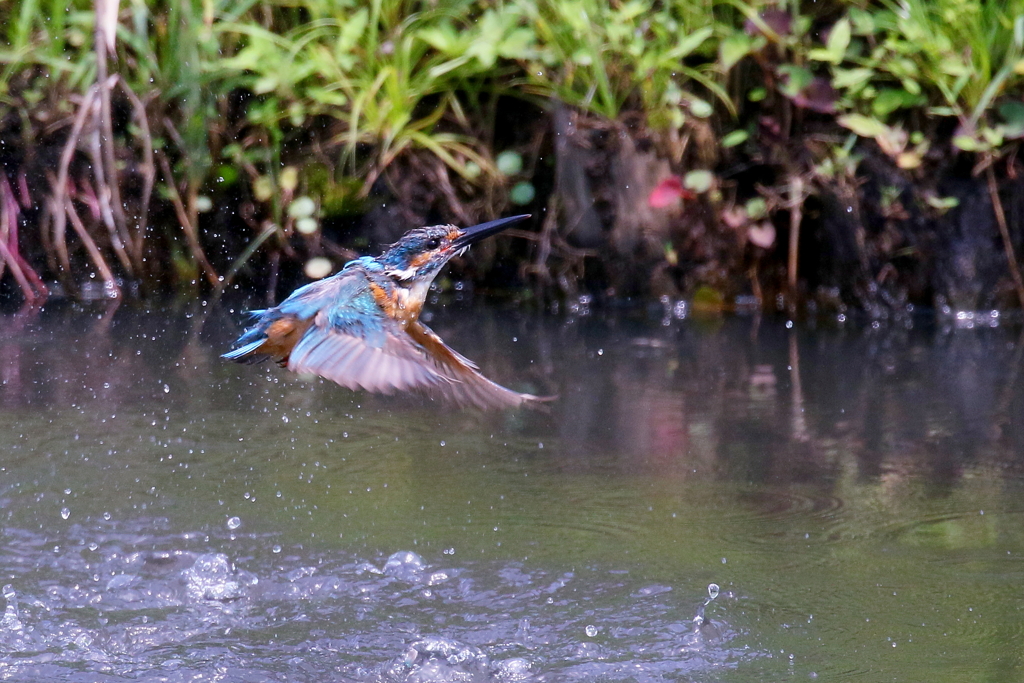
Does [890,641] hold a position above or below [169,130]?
below

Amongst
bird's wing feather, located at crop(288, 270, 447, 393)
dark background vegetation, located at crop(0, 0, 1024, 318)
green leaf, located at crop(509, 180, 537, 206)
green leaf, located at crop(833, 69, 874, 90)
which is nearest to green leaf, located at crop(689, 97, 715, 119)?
dark background vegetation, located at crop(0, 0, 1024, 318)

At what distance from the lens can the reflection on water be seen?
229 cm

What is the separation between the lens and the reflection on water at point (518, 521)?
229 centimetres

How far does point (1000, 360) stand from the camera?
182 inches

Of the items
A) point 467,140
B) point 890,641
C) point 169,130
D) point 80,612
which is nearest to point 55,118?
point 169,130

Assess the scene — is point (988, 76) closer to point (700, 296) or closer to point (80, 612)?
point (700, 296)

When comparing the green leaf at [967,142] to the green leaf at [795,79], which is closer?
the green leaf at [967,142]

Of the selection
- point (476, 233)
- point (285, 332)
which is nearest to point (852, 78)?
point (476, 233)

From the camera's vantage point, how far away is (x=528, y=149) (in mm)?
5781

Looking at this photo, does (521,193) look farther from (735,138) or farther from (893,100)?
(893,100)

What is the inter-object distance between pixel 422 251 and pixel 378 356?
16.5 inches

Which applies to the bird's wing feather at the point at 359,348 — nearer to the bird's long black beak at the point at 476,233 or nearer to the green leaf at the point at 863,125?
the bird's long black beak at the point at 476,233

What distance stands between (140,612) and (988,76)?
13.4ft

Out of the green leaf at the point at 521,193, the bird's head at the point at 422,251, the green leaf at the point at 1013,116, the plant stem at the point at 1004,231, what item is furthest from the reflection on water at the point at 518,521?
the green leaf at the point at 521,193
